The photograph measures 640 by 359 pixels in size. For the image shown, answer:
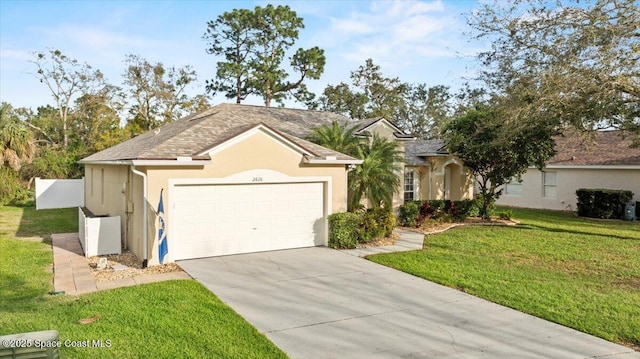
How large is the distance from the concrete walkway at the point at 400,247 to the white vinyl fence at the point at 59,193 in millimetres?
20112

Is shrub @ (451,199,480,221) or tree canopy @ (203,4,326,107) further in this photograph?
tree canopy @ (203,4,326,107)

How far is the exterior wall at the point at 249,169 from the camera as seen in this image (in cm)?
1044

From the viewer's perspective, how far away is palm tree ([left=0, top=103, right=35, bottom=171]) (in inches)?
898

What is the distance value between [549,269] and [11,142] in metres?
26.5

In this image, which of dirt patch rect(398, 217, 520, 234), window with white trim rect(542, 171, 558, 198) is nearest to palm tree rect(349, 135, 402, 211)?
dirt patch rect(398, 217, 520, 234)

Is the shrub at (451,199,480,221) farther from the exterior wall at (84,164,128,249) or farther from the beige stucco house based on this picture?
the exterior wall at (84,164,128,249)

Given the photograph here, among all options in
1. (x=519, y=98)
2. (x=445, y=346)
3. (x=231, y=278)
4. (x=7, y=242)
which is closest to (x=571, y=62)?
(x=519, y=98)

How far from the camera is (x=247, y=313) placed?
23.7 ft

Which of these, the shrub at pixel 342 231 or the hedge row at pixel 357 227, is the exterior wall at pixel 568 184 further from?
the shrub at pixel 342 231

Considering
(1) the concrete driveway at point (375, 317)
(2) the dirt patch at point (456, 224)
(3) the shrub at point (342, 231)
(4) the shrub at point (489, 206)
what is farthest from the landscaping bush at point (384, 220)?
(4) the shrub at point (489, 206)

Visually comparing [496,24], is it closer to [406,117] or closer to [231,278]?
[231,278]

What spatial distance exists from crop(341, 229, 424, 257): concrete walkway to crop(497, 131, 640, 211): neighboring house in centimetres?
1320

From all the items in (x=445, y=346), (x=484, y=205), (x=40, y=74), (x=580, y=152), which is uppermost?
(x=40, y=74)

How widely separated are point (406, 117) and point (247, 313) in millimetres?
46485
